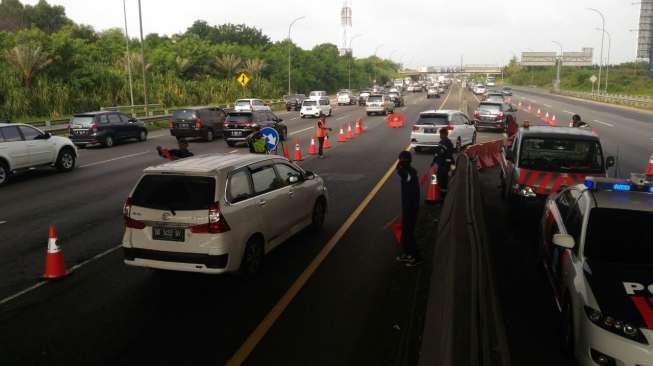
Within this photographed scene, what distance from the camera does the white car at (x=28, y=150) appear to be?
1554cm

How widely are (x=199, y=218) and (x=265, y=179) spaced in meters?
1.63

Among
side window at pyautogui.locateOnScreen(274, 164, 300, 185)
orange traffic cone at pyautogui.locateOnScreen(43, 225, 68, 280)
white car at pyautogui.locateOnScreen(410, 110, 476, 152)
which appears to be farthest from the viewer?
white car at pyautogui.locateOnScreen(410, 110, 476, 152)

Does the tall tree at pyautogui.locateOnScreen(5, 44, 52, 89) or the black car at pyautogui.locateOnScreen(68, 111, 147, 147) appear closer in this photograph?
the black car at pyautogui.locateOnScreen(68, 111, 147, 147)

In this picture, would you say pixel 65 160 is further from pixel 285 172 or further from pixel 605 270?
pixel 605 270

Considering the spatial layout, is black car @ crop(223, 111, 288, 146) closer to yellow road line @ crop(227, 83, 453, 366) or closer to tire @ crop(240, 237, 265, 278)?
yellow road line @ crop(227, 83, 453, 366)

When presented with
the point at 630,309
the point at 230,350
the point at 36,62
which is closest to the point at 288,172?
the point at 230,350

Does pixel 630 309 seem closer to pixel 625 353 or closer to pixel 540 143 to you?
pixel 625 353

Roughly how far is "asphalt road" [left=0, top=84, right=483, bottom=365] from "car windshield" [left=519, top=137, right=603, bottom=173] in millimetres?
3149

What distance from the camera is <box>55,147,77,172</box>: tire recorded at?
1745 centimetres

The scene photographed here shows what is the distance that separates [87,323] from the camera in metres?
6.32

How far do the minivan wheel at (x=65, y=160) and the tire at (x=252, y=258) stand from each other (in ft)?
40.4

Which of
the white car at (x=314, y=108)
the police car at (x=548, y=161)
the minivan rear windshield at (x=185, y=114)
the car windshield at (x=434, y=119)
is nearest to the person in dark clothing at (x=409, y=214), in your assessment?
the police car at (x=548, y=161)

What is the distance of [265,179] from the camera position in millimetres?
Result: 8258

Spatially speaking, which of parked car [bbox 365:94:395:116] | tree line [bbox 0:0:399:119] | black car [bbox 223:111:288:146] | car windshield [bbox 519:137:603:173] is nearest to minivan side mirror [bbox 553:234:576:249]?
car windshield [bbox 519:137:603:173]
